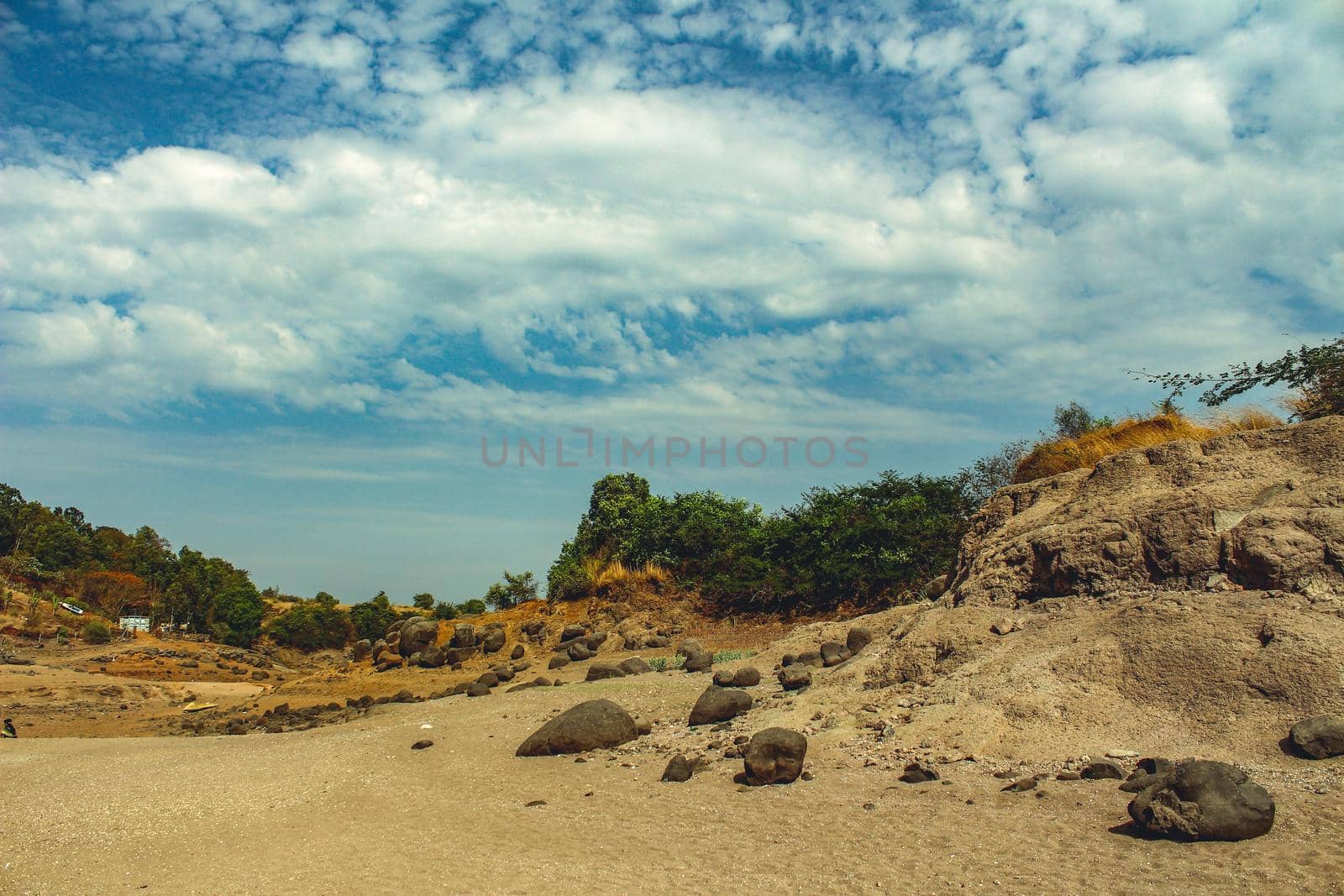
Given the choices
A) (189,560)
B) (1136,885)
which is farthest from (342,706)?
(189,560)

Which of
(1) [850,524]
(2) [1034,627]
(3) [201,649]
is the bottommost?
(3) [201,649]

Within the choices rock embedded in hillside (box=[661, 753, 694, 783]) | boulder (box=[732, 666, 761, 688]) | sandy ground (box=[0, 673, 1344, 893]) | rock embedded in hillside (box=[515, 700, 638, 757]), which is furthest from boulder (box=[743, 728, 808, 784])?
boulder (box=[732, 666, 761, 688])

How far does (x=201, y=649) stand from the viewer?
85.8 ft

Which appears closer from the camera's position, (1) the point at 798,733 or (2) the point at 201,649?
(1) the point at 798,733

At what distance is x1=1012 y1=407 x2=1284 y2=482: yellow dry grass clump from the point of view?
11.5 meters

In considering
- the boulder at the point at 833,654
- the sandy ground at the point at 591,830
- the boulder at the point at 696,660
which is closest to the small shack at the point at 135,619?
the boulder at the point at 696,660

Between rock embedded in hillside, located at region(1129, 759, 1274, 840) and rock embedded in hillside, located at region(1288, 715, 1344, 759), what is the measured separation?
113cm

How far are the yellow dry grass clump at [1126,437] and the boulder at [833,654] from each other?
388cm

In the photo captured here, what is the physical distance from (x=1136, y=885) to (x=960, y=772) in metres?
2.21

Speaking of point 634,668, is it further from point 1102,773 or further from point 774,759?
point 1102,773

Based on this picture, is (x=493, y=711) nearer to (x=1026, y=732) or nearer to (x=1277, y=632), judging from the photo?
(x=1026, y=732)

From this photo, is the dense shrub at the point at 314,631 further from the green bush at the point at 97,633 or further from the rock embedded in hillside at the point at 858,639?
the rock embedded in hillside at the point at 858,639

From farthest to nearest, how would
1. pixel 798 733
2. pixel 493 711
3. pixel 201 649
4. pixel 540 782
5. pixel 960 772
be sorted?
pixel 201 649 → pixel 493 711 → pixel 540 782 → pixel 798 733 → pixel 960 772

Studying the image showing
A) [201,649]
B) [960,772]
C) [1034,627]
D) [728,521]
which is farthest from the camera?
[201,649]
